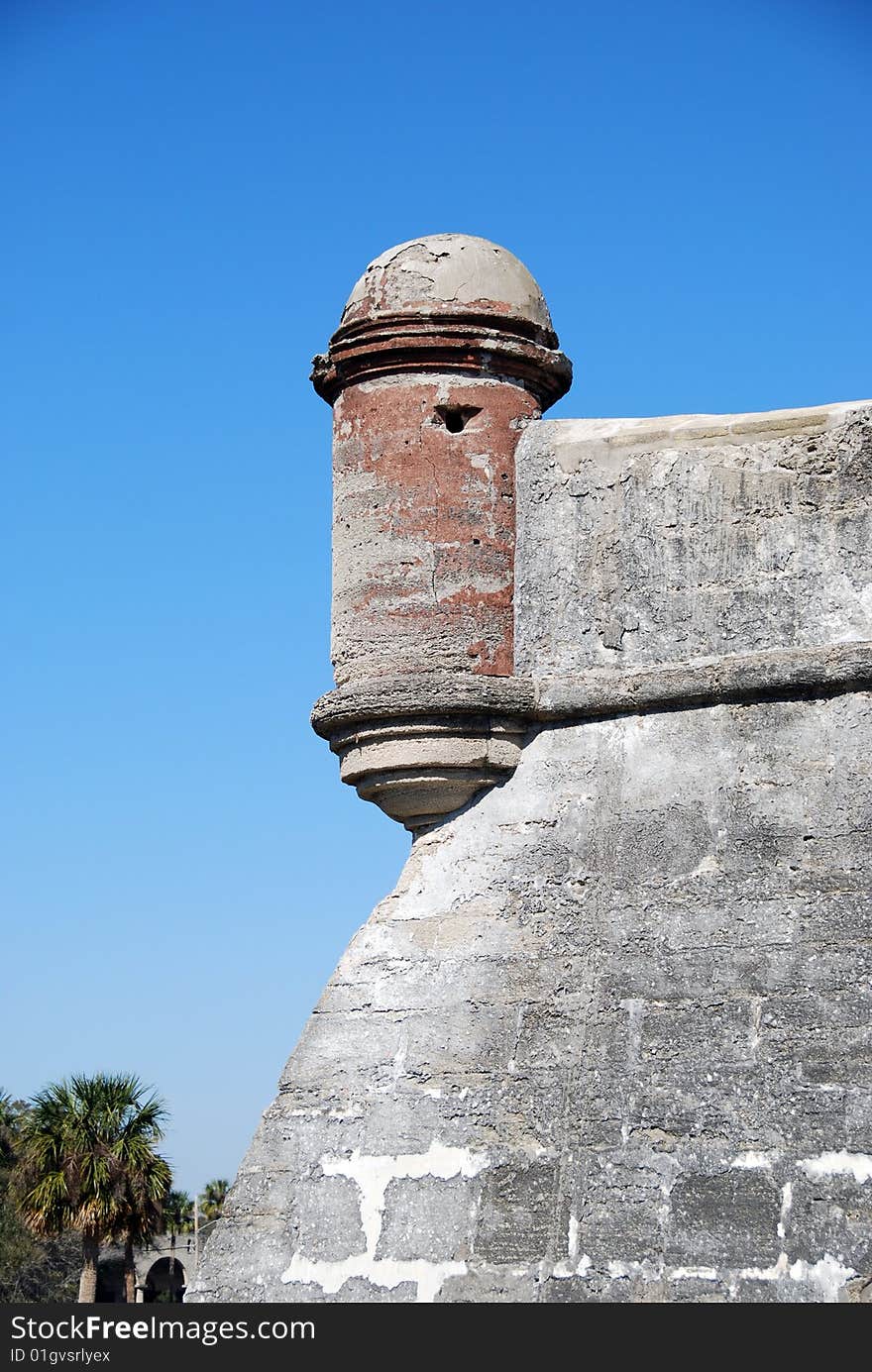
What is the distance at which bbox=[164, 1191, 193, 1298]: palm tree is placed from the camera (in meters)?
24.6

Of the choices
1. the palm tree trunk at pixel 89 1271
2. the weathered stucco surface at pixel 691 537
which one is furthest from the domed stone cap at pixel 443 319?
the palm tree trunk at pixel 89 1271

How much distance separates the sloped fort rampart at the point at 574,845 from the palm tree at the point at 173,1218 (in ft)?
59.8

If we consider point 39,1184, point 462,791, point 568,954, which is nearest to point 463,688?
point 462,791

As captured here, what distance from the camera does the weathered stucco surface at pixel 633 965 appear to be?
5570 millimetres

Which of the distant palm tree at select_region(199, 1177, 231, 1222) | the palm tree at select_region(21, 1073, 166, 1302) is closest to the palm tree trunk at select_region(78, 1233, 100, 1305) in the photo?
the palm tree at select_region(21, 1073, 166, 1302)

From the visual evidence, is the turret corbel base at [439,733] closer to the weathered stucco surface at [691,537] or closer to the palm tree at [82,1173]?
the weathered stucco surface at [691,537]

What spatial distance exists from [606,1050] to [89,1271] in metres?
18.5

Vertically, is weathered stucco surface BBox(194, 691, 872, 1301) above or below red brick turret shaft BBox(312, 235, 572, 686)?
below

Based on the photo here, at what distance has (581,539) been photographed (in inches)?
262

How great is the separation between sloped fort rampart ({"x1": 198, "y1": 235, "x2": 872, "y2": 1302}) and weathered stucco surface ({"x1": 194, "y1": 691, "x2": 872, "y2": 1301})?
10 millimetres

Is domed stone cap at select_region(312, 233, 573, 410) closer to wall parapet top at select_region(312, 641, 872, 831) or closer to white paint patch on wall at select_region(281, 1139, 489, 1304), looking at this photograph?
wall parapet top at select_region(312, 641, 872, 831)

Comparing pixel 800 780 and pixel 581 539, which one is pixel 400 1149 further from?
pixel 581 539

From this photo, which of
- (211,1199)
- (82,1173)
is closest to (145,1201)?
(82,1173)

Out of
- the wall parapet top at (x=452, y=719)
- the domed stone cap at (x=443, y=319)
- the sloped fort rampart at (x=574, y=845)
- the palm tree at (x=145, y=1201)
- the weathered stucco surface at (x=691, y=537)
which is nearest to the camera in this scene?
the sloped fort rampart at (x=574, y=845)
